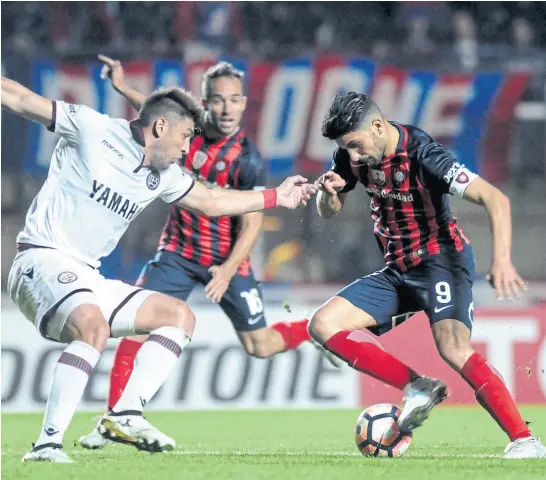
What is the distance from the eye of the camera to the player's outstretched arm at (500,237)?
559cm

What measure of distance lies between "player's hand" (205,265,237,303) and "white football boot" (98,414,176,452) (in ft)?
5.05

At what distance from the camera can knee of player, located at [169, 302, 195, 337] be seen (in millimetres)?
6285

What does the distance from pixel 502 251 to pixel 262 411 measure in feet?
16.4

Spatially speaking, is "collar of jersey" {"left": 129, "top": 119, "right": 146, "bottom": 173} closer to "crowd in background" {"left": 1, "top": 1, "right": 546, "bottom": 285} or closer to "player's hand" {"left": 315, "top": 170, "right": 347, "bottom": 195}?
"player's hand" {"left": 315, "top": 170, "right": 347, "bottom": 195}

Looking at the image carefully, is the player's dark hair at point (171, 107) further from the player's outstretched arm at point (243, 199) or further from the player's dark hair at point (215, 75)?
the player's dark hair at point (215, 75)

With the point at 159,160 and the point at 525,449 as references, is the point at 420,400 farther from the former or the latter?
the point at 159,160

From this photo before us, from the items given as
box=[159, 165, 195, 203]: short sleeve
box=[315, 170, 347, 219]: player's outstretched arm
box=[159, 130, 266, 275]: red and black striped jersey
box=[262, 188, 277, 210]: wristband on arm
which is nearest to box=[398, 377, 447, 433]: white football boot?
box=[315, 170, 347, 219]: player's outstretched arm

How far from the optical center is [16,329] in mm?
10852

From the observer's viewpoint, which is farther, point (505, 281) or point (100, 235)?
point (100, 235)

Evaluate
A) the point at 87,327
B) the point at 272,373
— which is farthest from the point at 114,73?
the point at 272,373

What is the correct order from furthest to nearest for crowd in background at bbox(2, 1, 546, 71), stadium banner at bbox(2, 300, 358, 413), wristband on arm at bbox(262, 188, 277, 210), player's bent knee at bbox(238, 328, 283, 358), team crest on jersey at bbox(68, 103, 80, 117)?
Result: 1. crowd in background at bbox(2, 1, 546, 71)
2. stadium banner at bbox(2, 300, 358, 413)
3. player's bent knee at bbox(238, 328, 283, 358)
4. wristband on arm at bbox(262, 188, 277, 210)
5. team crest on jersey at bbox(68, 103, 80, 117)

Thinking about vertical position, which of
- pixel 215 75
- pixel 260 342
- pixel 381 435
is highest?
pixel 215 75

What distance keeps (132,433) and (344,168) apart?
6.41 ft

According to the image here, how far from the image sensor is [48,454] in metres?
5.68
